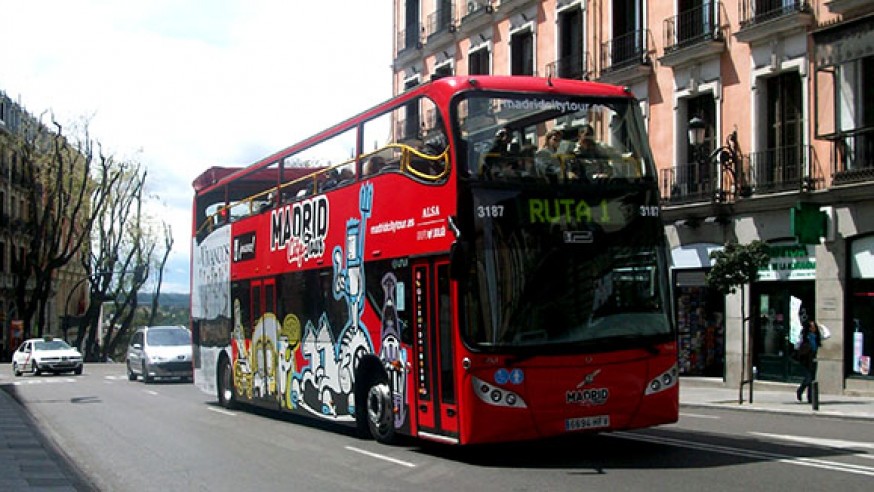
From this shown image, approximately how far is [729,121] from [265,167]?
557 inches

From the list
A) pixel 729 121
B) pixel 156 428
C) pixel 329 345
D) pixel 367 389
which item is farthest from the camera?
pixel 729 121

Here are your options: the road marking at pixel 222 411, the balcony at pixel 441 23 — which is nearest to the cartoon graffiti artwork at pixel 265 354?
the road marking at pixel 222 411

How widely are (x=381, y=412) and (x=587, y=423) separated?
3.10 m

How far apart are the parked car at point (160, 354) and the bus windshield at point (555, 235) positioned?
73.6ft

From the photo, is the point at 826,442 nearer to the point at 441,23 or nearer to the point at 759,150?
the point at 759,150

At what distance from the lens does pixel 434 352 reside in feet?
37.2

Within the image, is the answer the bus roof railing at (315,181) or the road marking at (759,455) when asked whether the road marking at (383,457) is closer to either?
the bus roof railing at (315,181)

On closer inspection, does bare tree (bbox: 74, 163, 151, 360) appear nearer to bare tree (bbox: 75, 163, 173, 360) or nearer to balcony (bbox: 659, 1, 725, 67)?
bare tree (bbox: 75, 163, 173, 360)

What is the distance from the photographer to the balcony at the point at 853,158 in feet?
72.9

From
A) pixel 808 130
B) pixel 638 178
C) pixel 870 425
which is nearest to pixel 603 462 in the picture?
pixel 638 178

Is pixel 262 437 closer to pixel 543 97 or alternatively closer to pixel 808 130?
pixel 543 97

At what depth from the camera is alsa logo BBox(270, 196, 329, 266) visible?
14.8 m

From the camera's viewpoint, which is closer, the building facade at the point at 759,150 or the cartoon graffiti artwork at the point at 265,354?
the cartoon graffiti artwork at the point at 265,354

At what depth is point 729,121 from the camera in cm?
2658
